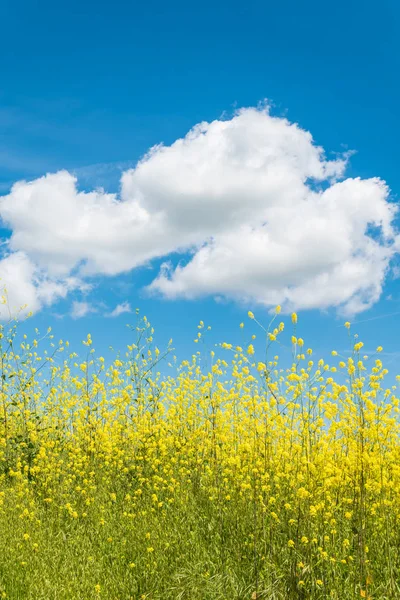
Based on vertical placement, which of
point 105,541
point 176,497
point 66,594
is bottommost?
point 66,594

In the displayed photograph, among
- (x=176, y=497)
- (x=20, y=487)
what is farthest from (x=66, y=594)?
(x=20, y=487)

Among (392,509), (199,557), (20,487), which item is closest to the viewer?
(199,557)

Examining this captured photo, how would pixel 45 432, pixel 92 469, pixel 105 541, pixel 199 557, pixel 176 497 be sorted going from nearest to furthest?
pixel 199 557 < pixel 105 541 < pixel 176 497 < pixel 92 469 < pixel 45 432

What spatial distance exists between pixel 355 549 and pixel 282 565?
2.72 feet

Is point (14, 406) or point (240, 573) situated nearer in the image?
point (240, 573)

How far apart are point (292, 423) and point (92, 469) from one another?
4.61 meters

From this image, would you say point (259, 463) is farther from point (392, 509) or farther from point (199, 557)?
point (392, 509)

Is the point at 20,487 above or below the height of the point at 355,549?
above

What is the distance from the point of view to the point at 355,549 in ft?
19.3

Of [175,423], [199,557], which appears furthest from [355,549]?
[175,423]

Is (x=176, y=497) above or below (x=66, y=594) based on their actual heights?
A: above

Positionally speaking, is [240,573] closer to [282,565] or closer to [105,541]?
[282,565]

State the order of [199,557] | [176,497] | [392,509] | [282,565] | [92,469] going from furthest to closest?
[92,469]
[176,497]
[392,509]
[199,557]
[282,565]

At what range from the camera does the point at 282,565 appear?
568 cm
